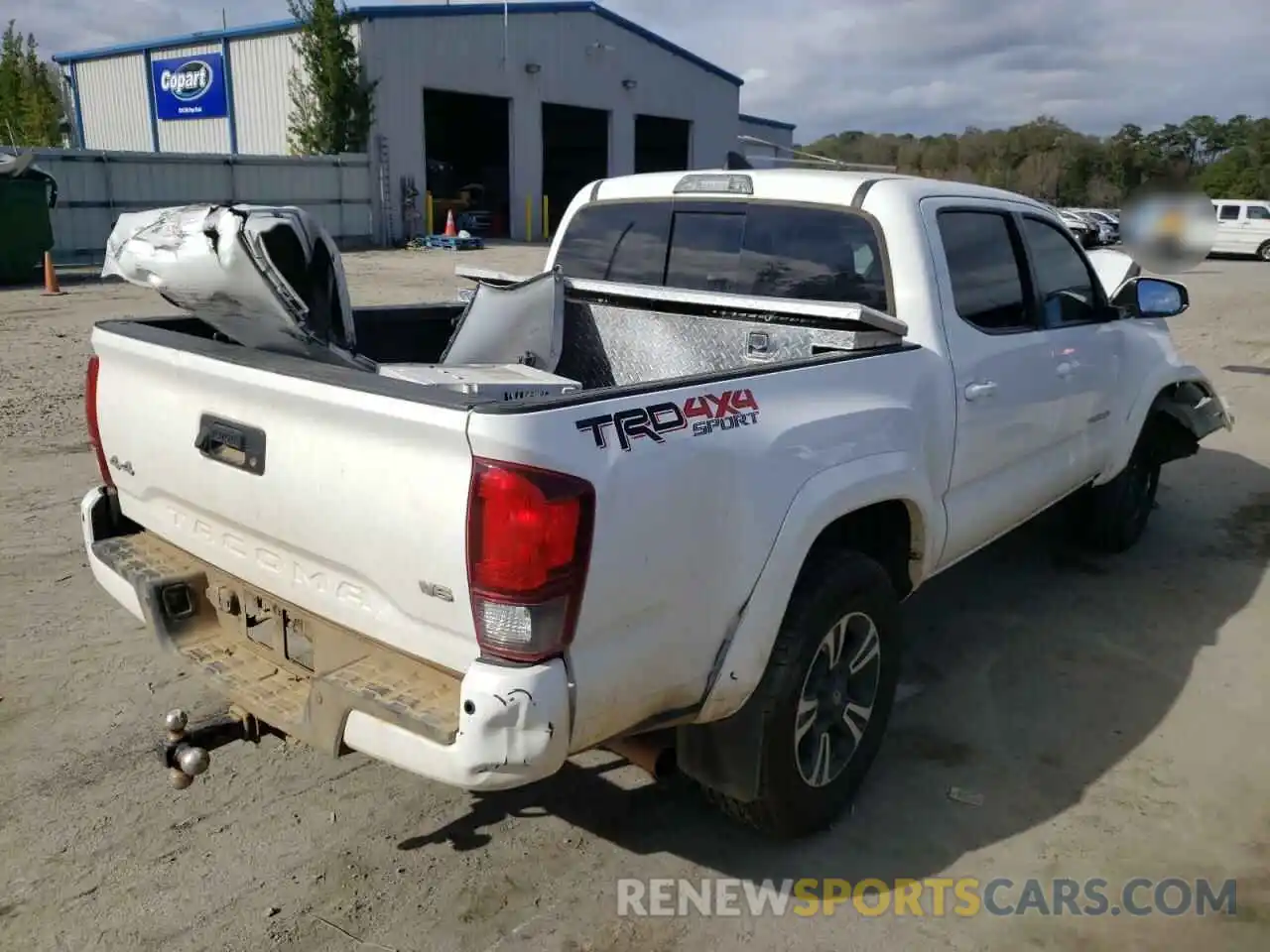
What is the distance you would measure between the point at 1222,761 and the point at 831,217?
8.00ft

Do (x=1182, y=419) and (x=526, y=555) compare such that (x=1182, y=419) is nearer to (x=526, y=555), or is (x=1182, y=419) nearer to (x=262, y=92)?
(x=526, y=555)

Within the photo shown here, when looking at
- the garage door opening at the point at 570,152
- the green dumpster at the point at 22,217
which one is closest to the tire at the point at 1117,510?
the green dumpster at the point at 22,217

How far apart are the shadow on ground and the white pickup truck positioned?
0.22 m

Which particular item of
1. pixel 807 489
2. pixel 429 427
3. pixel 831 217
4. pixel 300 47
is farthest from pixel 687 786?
pixel 300 47

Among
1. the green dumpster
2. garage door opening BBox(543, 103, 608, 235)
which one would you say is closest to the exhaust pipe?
the green dumpster

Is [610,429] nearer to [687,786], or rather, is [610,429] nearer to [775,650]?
[775,650]

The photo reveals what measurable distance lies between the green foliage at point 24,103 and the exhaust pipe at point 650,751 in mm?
36000

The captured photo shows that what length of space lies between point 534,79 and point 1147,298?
27.8 m

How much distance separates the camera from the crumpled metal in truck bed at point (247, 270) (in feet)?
9.52

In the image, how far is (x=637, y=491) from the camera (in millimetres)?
2369

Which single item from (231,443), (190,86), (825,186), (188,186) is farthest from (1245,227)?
(231,443)

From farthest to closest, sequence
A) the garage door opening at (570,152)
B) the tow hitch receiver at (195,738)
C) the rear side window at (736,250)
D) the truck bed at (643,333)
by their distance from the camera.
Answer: the garage door opening at (570,152)
the rear side window at (736,250)
the truck bed at (643,333)
the tow hitch receiver at (195,738)

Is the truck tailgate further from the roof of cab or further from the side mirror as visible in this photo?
the side mirror

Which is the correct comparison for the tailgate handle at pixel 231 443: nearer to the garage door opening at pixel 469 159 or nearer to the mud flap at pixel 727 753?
the mud flap at pixel 727 753
